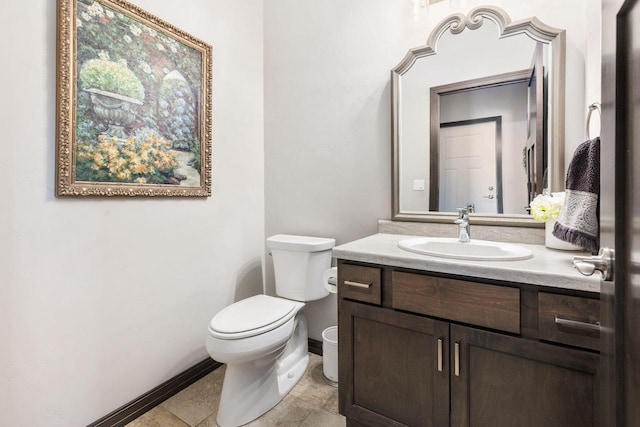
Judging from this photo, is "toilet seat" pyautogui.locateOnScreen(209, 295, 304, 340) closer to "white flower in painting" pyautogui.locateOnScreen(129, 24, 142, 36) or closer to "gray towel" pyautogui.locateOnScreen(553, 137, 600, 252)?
"gray towel" pyautogui.locateOnScreen(553, 137, 600, 252)

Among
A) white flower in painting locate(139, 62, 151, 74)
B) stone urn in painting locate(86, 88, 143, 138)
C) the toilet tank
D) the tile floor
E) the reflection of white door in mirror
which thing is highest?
white flower in painting locate(139, 62, 151, 74)

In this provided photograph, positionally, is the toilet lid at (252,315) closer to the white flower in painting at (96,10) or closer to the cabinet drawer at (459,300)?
the cabinet drawer at (459,300)

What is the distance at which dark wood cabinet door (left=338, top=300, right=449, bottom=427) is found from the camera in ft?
3.71

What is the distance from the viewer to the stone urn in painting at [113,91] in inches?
52.6

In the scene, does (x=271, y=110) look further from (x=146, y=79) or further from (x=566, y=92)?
(x=566, y=92)

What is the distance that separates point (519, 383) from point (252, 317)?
1094 mm

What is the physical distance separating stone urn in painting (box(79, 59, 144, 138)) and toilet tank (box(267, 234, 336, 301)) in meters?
0.98

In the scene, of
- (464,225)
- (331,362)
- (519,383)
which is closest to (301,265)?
(331,362)

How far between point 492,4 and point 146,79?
66.9 inches

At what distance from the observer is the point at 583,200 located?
1.08 metres

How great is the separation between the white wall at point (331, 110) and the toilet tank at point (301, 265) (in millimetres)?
182

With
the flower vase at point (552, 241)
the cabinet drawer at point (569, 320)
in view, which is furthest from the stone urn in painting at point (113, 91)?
the flower vase at point (552, 241)

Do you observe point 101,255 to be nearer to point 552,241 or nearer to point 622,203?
point 622,203

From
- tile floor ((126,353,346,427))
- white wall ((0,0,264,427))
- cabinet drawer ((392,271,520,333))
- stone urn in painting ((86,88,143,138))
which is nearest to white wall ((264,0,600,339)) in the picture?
white wall ((0,0,264,427))
